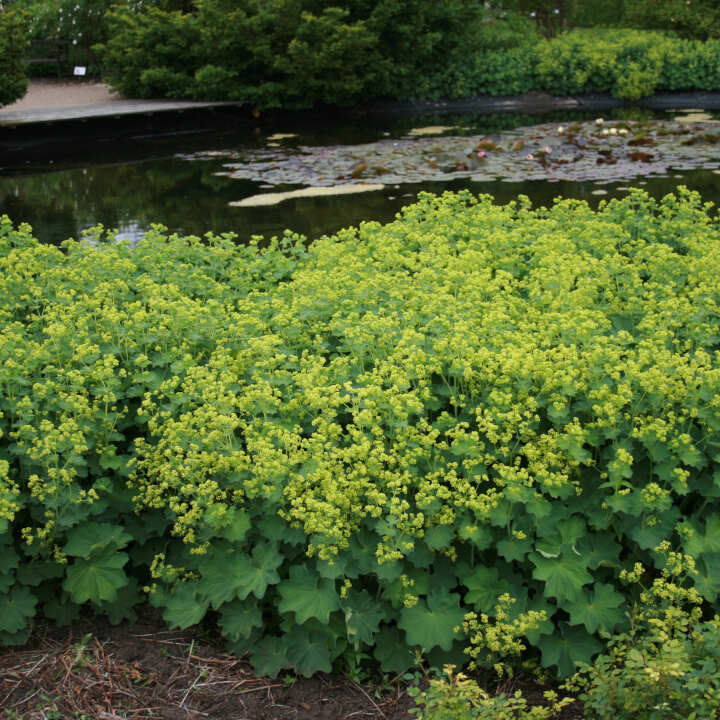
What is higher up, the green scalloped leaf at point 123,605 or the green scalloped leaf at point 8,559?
the green scalloped leaf at point 8,559

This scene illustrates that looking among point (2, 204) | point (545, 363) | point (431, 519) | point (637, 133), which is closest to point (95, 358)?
point (431, 519)

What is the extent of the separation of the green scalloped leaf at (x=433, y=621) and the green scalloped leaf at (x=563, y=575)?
0.28 metres

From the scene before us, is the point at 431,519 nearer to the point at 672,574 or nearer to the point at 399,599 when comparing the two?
the point at 399,599

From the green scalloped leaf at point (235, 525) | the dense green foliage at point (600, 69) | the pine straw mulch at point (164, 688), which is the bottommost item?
the pine straw mulch at point (164, 688)

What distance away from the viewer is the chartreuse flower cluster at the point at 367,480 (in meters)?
2.57

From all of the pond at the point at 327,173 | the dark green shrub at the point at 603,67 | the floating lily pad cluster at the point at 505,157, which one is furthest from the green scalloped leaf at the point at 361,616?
the dark green shrub at the point at 603,67

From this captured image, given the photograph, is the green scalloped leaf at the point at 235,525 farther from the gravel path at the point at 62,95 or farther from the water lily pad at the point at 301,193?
the gravel path at the point at 62,95

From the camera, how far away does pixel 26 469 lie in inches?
112

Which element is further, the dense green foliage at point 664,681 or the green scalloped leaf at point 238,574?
the green scalloped leaf at point 238,574

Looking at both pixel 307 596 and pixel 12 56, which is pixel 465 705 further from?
pixel 12 56

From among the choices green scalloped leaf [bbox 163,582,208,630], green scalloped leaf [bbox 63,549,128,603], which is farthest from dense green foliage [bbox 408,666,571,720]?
green scalloped leaf [bbox 63,549,128,603]

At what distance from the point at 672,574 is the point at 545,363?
79 centimetres

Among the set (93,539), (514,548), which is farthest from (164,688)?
(514,548)

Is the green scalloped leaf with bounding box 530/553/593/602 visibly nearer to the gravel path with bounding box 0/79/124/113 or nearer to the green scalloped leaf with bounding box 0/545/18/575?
the green scalloped leaf with bounding box 0/545/18/575
